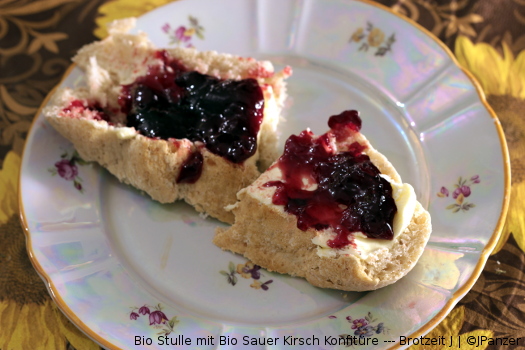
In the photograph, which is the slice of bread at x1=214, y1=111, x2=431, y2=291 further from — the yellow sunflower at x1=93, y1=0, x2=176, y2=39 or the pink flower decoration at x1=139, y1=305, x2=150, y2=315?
the yellow sunflower at x1=93, y1=0, x2=176, y2=39

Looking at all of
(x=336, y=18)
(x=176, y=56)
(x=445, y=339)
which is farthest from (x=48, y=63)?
(x=445, y=339)

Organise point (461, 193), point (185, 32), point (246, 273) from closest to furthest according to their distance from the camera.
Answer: point (246, 273), point (461, 193), point (185, 32)

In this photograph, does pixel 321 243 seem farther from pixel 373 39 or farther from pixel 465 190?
pixel 373 39

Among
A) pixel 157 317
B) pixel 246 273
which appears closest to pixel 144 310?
pixel 157 317

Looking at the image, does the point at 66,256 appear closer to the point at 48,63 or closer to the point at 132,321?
the point at 132,321

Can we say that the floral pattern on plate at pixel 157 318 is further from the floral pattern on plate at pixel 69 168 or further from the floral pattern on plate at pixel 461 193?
the floral pattern on plate at pixel 461 193

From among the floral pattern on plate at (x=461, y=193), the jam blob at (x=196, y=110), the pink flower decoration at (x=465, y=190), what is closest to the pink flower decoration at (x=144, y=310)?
the jam blob at (x=196, y=110)

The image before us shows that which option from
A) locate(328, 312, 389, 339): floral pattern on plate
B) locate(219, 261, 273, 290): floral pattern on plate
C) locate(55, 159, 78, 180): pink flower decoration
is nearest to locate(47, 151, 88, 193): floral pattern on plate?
locate(55, 159, 78, 180): pink flower decoration
